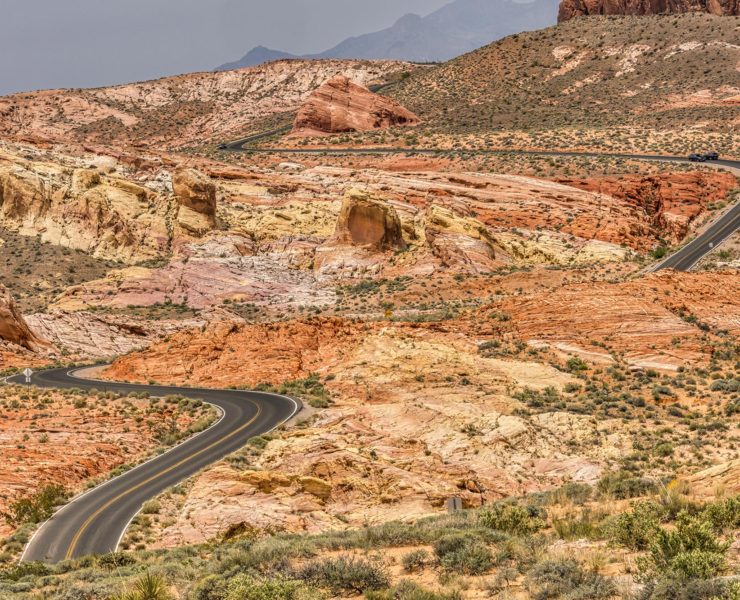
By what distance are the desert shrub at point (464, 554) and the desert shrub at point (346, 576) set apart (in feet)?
3.47

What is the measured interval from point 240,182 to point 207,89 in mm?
81838

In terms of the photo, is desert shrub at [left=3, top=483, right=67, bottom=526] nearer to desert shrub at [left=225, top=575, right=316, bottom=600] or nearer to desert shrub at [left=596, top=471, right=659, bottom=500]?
desert shrub at [left=225, top=575, right=316, bottom=600]

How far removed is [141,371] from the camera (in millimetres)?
45344

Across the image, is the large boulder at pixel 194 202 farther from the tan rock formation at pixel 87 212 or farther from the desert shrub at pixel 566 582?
the desert shrub at pixel 566 582

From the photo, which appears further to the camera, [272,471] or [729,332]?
[729,332]

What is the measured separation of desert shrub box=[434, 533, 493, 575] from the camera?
41.7 feet

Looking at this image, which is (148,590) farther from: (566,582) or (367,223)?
(367,223)

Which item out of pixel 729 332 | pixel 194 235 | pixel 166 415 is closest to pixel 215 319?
pixel 194 235

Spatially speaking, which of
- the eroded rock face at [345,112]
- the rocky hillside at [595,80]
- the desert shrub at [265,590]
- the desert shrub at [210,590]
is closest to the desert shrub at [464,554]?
the desert shrub at [265,590]

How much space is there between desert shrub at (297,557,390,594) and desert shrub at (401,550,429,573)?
453mm

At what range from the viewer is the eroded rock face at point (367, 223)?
2657 inches

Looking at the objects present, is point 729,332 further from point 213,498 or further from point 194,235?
point 194,235

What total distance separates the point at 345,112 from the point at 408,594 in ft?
348

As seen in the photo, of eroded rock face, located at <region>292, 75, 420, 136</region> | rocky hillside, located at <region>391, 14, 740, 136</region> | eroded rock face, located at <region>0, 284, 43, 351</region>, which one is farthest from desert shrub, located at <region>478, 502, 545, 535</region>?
eroded rock face, located at <region>292, 75, 420, 136</region>
